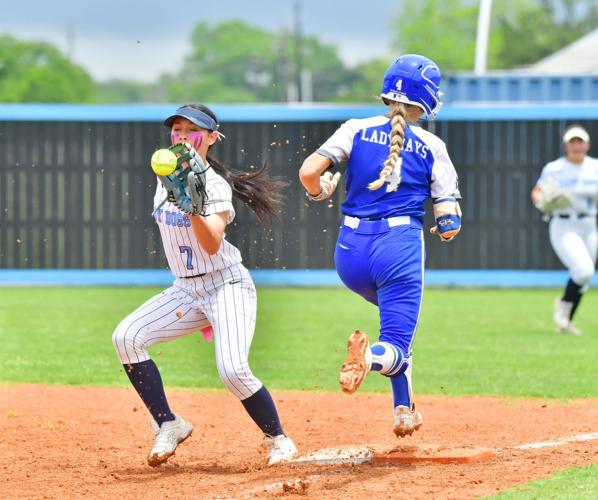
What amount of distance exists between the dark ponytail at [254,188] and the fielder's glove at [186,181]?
823mm

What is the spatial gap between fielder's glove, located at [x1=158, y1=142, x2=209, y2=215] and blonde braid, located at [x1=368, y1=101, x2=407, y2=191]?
33.2 inches

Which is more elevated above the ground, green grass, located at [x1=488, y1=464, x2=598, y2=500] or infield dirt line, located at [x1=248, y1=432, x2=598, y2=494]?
green grass, located at [x1=488, y1=464, x2=598, y2=500]

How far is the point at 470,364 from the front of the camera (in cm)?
1134

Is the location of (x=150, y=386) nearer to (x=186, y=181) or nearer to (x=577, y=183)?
(x=186, y=181)

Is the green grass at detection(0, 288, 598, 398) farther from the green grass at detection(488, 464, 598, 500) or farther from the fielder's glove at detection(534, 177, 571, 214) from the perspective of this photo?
the green grass at detection(488, 464, 598, 500)

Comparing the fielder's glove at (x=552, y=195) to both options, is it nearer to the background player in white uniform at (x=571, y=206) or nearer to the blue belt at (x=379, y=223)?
the background player in white uniform at (x=571, y=206)

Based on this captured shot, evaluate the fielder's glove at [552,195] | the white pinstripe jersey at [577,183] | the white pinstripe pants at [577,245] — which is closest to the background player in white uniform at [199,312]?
the white pinstripe pants at [577,245]

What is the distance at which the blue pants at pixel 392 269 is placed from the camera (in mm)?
6324

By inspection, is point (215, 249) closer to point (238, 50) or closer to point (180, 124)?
point (180, 124)

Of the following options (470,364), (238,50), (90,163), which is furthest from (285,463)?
(238,50)

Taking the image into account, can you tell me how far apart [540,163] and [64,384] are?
36.9ft

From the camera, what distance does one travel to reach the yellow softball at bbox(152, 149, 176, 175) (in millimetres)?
5844

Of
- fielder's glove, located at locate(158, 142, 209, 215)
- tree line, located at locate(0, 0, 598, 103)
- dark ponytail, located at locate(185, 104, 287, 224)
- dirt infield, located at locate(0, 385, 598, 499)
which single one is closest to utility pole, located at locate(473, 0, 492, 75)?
dirt infield, located at locate(0, 385, 598, 499)

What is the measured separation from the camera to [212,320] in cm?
658
